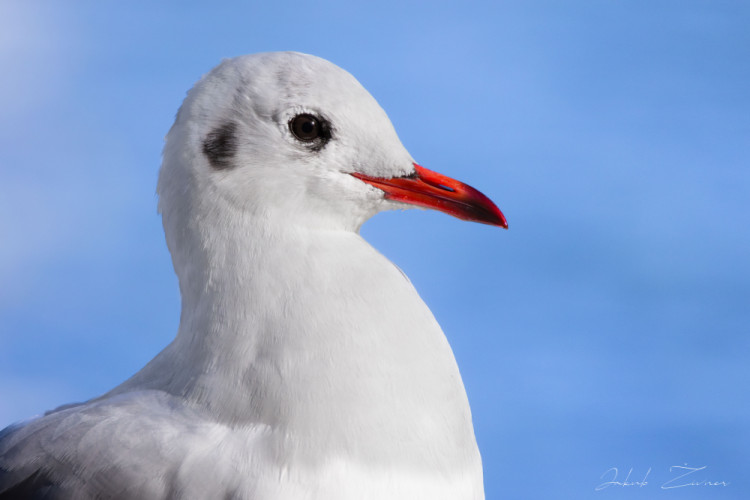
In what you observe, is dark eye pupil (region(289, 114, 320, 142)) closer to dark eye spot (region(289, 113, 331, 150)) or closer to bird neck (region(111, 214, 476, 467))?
dark eye spot (region(289, 113, 331, 150))

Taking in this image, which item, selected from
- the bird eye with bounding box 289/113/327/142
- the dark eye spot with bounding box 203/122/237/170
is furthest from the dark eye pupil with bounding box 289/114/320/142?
the dark eye spot with bounding box 203/122/237/170

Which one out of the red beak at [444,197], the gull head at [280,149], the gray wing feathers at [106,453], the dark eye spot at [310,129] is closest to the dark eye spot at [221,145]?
the gull head at [280,149]

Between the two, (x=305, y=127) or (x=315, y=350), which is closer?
(x=315, y=350)

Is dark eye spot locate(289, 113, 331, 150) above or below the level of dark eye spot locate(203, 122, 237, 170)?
above

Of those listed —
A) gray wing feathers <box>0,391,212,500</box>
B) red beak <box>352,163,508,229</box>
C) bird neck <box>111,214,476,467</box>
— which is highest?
red beak <box>352,163,508,229</box>

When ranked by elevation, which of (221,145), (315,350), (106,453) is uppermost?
(221,145)

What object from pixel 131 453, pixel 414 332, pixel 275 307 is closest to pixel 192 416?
pixel 131 453

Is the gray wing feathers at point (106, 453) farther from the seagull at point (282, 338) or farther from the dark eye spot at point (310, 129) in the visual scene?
the dark eye spot at point (310, 129)

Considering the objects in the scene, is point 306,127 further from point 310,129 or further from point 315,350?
point 315,350

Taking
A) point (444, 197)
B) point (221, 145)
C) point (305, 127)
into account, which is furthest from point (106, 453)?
point (444, 197)
